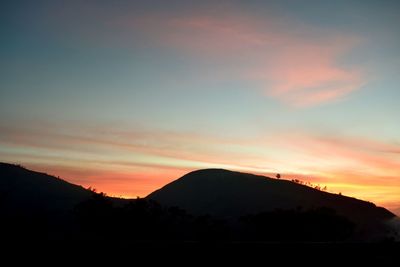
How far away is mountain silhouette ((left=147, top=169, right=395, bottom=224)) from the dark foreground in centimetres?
9146

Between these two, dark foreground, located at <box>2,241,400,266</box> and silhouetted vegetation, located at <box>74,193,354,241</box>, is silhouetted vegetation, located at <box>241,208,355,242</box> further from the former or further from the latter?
dark foreground, located at <box>2,241,400,266</box>

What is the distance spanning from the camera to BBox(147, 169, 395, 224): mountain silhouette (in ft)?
367

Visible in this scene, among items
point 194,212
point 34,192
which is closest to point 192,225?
point 194,212

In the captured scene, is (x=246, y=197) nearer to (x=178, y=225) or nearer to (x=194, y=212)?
(x=194, y=212)

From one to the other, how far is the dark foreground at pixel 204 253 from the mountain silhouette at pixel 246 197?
91.5m

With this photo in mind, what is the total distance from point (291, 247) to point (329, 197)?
126 m

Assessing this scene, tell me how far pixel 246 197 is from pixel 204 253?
10926cm

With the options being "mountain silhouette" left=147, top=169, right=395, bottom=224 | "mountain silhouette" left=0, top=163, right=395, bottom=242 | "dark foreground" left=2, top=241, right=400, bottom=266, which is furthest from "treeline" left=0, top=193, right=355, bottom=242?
"dark foreground" left=2, top=241, right=400, bottom=266

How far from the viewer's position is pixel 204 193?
409ft

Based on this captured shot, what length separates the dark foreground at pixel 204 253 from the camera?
10898 millimetres

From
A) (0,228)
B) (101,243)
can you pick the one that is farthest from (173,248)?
(0,228)

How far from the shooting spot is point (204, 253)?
Answer: 12039 millimetres

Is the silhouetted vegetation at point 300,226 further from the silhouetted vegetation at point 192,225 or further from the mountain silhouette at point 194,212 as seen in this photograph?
the mountain silhouette at point 194,212

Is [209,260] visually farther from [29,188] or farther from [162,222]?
[29,188]
